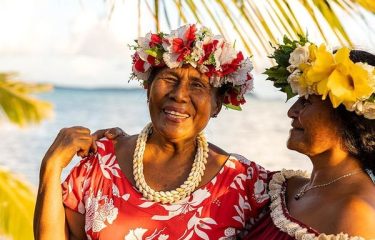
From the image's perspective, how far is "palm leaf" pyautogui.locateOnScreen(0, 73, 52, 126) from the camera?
5688 mm

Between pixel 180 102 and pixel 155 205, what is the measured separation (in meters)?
0.39

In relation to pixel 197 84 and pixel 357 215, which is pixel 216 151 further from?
pixel 357 215

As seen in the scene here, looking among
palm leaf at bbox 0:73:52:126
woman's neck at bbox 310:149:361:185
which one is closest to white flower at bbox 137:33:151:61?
woman's neck at bbox 310:149:361:185

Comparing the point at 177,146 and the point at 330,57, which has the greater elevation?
the point at 330,57

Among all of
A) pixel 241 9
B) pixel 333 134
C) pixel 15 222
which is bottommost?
pixel 15 222

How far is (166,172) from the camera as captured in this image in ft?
11.2

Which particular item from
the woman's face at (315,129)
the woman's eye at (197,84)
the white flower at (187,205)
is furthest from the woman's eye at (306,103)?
the white flower at (187,205)

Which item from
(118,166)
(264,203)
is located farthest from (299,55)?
(118,166)

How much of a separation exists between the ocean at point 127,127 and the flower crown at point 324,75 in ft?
27.0

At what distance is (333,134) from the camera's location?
9.72 feet

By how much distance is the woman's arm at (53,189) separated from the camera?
323 centimetres

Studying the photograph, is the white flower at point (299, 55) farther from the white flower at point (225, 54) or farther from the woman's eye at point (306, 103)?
the white flower at point (225, 54)

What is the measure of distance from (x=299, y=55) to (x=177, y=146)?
2.06 ft

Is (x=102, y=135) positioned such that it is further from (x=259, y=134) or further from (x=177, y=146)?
(x=259, y=134)
